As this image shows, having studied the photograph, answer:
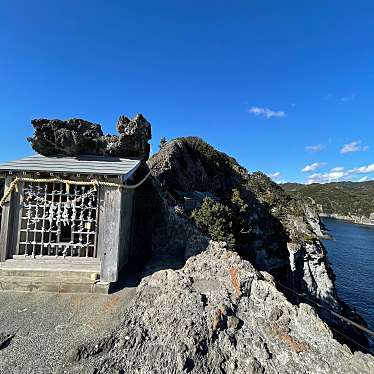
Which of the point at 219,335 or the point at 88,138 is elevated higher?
the point at 88,138

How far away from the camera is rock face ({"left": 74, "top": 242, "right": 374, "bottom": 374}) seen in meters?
5.67

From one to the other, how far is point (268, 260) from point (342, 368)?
12.3m

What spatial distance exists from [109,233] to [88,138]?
15.4 feet

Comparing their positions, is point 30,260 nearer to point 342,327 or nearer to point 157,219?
point 157,219

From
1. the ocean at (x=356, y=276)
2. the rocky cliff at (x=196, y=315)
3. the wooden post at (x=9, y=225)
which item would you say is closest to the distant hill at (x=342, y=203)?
the ocean at (x=356, y=276)

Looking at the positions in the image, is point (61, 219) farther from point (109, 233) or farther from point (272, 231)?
point (272, 231)

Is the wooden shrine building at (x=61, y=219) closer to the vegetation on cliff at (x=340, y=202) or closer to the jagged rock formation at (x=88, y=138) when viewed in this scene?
the jagged rock formation at (x=88, y=138)

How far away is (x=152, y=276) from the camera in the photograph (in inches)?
338

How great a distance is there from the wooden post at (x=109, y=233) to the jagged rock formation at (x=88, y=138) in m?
3.23

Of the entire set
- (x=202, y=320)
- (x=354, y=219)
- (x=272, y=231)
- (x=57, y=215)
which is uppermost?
(x=57, y=215)

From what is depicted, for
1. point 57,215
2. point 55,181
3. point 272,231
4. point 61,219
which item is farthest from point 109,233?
point 272,231

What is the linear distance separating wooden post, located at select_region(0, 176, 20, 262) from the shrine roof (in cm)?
63

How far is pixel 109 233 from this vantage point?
332 inches

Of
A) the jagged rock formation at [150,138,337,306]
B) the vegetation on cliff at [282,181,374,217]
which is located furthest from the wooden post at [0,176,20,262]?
the vegetation on cliff at [282,181,374,217]
